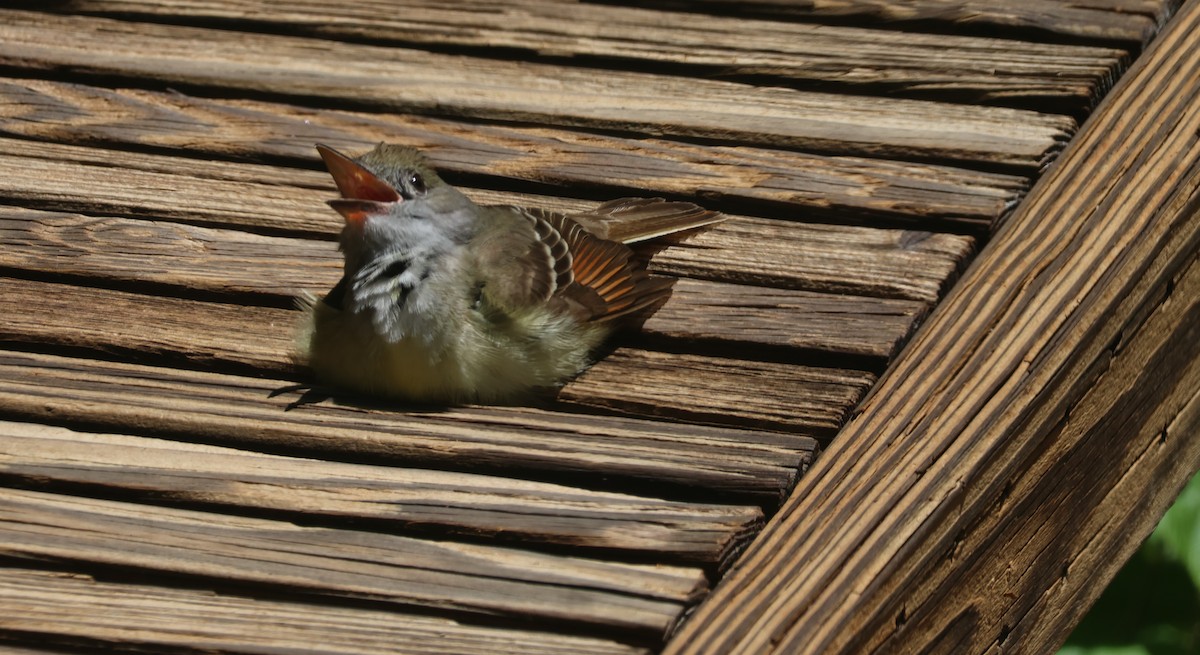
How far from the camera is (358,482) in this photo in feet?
12.1

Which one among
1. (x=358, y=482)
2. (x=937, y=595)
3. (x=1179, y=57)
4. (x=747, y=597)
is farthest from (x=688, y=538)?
(x=1179, y=57)

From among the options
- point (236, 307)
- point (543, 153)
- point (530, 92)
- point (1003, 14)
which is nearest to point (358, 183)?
point (236, 307)

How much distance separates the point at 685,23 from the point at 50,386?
2863mm

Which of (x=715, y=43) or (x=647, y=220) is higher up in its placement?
(x=715, y=43)

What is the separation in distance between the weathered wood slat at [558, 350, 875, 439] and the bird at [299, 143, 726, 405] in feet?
0.43

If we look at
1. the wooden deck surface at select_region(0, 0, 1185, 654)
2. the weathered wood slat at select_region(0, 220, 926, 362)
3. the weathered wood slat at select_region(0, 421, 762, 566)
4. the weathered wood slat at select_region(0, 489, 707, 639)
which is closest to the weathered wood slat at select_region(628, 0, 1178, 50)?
the wooden deck surface at select_region(0, 0, 1185, 654)

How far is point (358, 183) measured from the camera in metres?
4.56

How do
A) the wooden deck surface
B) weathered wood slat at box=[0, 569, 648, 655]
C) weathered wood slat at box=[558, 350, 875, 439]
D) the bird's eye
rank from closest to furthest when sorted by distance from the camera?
weathered wood slat at box=[0, 569, 648, 655] < the wooden deck surface < weathered wood slat at box=[558, 350, 875, 439] < the bird's eye

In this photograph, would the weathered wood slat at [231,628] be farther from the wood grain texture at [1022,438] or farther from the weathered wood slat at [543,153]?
the weathered wood slat at [543,153]

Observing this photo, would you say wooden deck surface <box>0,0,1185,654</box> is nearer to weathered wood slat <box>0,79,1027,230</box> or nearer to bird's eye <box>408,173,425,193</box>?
weathered wood slat <box>0,79,1027,230</box>

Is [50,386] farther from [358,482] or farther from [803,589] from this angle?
[803,589]

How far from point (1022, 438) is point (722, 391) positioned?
0.82m

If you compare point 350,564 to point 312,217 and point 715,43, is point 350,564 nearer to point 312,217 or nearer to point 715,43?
point 312,217

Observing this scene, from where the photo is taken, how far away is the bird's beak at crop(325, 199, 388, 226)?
4309 mm
